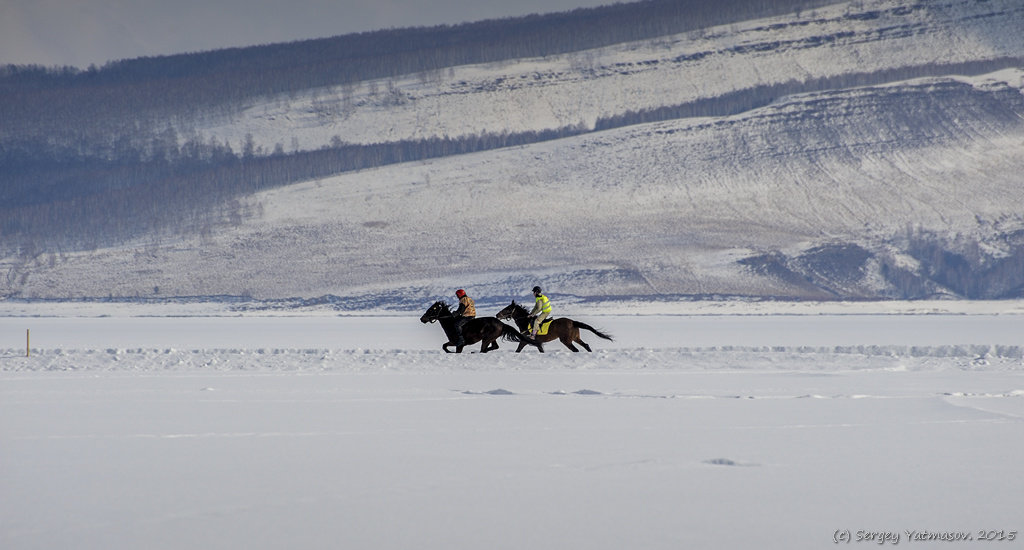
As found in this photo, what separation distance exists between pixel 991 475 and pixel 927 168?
148862 millimetres

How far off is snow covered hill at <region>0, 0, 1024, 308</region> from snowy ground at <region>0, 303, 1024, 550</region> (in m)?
106

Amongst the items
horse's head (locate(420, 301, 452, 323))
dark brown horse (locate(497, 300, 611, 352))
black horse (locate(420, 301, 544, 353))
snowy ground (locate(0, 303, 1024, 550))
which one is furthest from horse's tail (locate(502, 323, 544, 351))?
snowy ground (locate(0, 303, 1024, 550))

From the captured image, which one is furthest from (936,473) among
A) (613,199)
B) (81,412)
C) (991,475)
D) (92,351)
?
(613,199)

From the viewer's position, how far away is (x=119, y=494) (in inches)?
395

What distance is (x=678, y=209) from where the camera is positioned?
149375 millimetres

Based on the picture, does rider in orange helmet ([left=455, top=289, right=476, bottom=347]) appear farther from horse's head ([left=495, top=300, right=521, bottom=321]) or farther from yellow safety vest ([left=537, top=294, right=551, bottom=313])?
yellow safety vest ([left=537, top=294, right=551, bottom=313])

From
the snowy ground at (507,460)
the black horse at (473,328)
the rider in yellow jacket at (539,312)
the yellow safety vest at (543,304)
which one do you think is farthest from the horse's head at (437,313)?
the snowy ground at (507,460)

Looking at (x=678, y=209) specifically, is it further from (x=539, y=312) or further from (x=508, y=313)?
(x=508, y=313)

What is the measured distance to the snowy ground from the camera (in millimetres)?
8805

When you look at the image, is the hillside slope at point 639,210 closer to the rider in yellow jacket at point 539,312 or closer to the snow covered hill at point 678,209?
the snow covered hill at point 678,209

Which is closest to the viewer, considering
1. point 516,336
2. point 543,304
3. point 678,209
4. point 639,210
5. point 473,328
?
point 543,304

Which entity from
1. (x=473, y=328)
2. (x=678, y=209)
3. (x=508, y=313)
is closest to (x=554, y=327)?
(x=508, y=313)

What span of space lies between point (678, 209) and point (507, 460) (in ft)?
457

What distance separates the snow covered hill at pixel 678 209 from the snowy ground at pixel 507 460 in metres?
106
